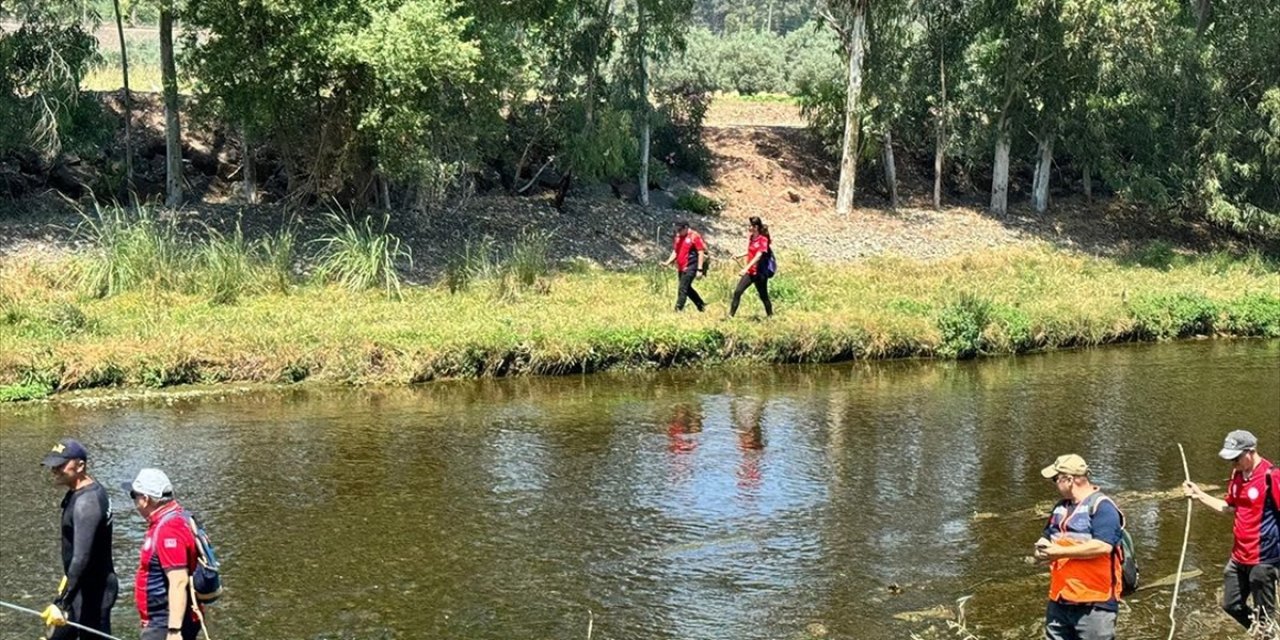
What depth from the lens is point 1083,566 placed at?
8977mm

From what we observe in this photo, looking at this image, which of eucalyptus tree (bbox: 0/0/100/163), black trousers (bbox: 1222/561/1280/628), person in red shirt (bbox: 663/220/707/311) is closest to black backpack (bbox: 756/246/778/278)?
person in red shirt (bbox: 663/220/707/311)

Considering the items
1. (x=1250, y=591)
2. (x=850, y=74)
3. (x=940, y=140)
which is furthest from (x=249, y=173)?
(x=1250, y=591)

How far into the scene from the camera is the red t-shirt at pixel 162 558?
27.9ft

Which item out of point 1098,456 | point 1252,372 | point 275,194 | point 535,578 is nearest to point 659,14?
point 275,194

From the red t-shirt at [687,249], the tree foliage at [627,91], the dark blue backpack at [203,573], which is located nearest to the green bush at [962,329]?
the red t-shirt at [687,249]

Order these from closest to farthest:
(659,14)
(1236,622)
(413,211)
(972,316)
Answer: (1236,622), (972,316), (413,211), (659,14)

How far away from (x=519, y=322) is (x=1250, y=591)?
1467 centimetres

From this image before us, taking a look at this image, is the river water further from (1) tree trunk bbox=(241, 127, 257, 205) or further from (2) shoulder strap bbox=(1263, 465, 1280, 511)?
(1) tree trunk bbox=(241, 127, 257, 205)

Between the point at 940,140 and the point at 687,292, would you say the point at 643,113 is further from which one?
the point at 687,292

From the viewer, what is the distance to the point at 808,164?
143 feet

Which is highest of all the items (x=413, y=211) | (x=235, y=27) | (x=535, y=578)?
(x=235, y=27)

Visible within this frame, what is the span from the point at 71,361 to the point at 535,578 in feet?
34.9

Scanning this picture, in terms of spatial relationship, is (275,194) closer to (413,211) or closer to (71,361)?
(413,211)

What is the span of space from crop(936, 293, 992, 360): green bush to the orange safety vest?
16.2 meters
